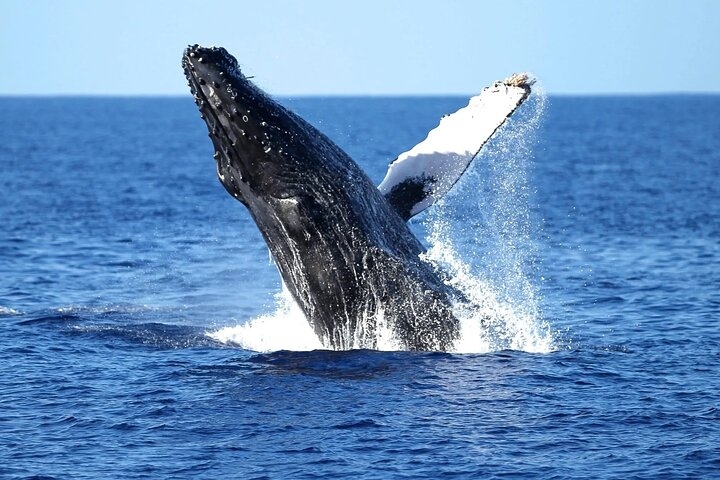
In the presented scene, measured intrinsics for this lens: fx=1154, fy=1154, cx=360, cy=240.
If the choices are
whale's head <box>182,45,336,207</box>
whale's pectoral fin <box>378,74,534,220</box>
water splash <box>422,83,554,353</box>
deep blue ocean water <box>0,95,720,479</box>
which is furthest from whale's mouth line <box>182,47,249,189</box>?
water splash <box>422,83,554,353</box>

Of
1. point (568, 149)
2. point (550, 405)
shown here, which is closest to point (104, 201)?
point (550, 405)

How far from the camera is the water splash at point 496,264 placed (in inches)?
598

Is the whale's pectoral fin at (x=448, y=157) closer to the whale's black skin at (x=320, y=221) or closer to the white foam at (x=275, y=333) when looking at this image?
the whale's black skin at (x=320, y=221)

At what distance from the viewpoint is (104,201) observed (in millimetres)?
40281

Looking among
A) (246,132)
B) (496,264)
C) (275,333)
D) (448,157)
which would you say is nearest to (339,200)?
(246,132)

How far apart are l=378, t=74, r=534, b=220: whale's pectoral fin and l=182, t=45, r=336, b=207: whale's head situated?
1.72 meters

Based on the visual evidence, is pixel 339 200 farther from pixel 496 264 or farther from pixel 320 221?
pixel 496 264

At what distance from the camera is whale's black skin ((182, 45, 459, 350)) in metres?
13.2

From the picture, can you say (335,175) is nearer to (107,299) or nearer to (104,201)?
(107,299)

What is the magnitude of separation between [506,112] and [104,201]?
90.8ft

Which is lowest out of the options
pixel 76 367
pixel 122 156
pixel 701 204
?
pixel 76 367

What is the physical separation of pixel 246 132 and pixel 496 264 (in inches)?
468

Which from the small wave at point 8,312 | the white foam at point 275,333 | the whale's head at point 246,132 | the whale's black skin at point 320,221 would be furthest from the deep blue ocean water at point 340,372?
the whale's head at point 246,132

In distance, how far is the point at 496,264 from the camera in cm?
2412
